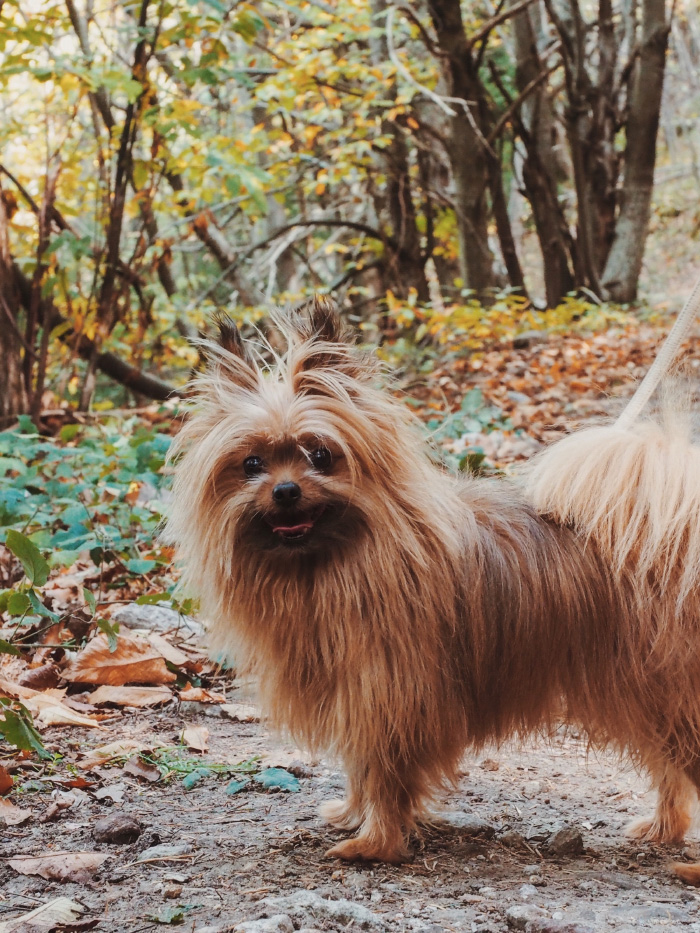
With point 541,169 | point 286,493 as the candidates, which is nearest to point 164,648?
point 286,493

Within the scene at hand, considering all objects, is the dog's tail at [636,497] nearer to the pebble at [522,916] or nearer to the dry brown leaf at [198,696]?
the pebble at [522,916]

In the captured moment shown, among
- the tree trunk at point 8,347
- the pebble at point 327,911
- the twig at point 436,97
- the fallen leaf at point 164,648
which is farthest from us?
the twig at point 436,97

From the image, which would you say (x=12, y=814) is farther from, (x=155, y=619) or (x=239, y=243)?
(x=239, y=243)

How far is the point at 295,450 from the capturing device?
9.33ft

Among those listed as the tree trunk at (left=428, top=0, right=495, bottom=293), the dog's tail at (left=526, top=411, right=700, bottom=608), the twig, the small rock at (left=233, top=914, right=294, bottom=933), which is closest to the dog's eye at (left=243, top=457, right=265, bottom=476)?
the dog's tail at (left=526, top=411, right=700, bottom=608)

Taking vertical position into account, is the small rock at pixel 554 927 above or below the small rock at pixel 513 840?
above

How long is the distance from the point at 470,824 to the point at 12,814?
1.48 meters

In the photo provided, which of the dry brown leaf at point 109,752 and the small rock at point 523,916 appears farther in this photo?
the dry brown leaf at point 109,752

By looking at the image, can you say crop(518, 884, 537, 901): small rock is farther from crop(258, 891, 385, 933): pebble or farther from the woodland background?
the woodland background

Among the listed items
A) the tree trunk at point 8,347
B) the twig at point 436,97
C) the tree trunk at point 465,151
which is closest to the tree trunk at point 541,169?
the tree trunk at point 465,151

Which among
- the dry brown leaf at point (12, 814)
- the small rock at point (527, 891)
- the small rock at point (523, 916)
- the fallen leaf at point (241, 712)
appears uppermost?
the dry brown leaf at point (12, 814)

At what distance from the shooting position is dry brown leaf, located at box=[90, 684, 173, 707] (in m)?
4.00

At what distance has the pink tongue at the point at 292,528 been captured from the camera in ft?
9.18

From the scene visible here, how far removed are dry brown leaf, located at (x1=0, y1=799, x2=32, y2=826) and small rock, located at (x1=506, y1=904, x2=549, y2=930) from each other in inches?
58.0
